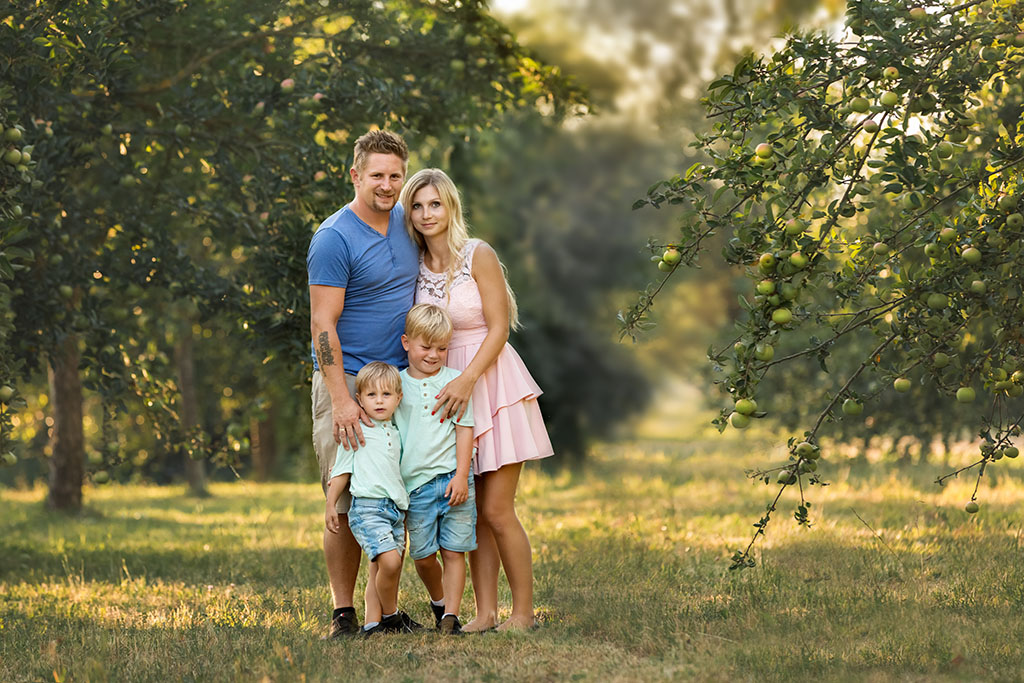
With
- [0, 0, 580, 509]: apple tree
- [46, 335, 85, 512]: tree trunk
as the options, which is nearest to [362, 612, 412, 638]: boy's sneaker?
[0, 0, 580, 509]: apple tree

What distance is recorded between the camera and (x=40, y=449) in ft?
59.2

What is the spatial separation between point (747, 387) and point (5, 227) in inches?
127

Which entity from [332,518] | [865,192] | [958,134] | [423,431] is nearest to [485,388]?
[423,431]

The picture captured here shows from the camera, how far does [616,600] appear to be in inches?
219

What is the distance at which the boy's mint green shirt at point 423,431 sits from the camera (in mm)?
4820

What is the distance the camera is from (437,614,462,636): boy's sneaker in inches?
193

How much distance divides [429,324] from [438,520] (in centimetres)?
92

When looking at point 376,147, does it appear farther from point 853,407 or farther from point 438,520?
point 853,407

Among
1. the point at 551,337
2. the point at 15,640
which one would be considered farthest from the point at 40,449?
the point at 15,640

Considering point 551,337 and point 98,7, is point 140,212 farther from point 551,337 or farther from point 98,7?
point 551,337

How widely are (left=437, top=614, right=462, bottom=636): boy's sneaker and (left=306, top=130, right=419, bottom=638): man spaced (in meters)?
0.35

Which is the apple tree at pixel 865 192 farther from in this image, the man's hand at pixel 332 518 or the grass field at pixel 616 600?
the man's hand at pixel 332 518

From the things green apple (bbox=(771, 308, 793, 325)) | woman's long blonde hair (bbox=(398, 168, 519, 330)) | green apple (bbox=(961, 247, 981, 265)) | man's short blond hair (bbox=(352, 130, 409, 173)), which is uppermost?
man's short blond hair (bbox=(352, 130, 409, 173))

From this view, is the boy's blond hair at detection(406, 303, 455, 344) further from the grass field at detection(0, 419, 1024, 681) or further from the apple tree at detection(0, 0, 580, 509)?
the apple tree at detection(0, 0, 580, 509)
